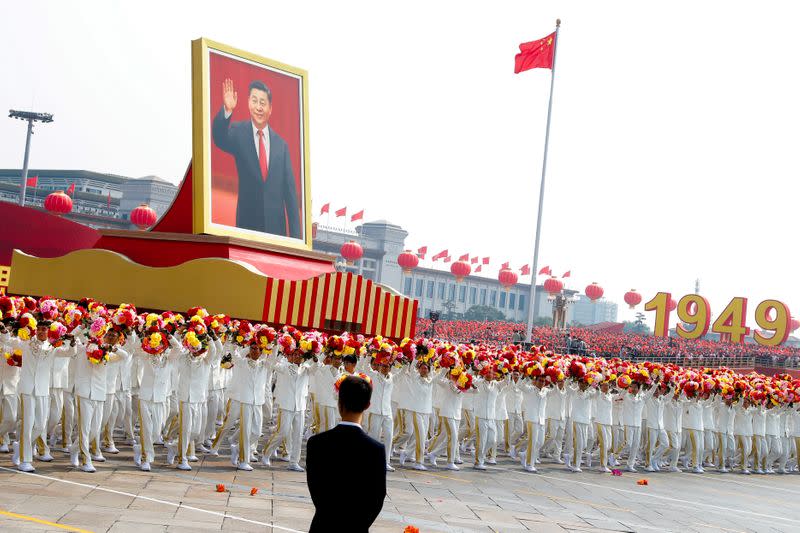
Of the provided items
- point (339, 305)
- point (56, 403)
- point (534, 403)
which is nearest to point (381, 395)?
point (534, 403)

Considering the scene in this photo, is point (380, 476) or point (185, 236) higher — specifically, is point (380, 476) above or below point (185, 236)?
below

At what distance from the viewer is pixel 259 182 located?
25406mm

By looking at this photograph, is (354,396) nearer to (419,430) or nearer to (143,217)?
(419,430)

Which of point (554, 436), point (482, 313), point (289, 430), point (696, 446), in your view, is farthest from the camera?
point (482, 313)

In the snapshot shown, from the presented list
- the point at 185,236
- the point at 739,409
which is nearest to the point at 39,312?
the point at 185,236

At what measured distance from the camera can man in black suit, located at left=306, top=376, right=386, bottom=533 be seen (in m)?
4.48

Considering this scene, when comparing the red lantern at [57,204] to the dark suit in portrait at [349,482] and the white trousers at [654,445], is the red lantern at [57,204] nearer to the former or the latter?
the white trousers at [654,445]

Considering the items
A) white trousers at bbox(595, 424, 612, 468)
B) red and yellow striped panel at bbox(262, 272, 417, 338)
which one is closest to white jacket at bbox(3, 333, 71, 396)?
white trousers at bbox(595, 424, 612, 468)

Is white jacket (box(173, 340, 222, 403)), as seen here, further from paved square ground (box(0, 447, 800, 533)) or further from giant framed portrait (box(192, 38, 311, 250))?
giant framed portrait (box(192, 38, 311, 250))

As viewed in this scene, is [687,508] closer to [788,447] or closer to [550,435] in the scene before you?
[550,435]

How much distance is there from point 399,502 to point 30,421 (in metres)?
4.38

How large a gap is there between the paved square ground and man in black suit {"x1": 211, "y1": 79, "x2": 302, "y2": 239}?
39.0 feet

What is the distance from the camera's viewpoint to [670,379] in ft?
57.7

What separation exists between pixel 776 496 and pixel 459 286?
312 ft
